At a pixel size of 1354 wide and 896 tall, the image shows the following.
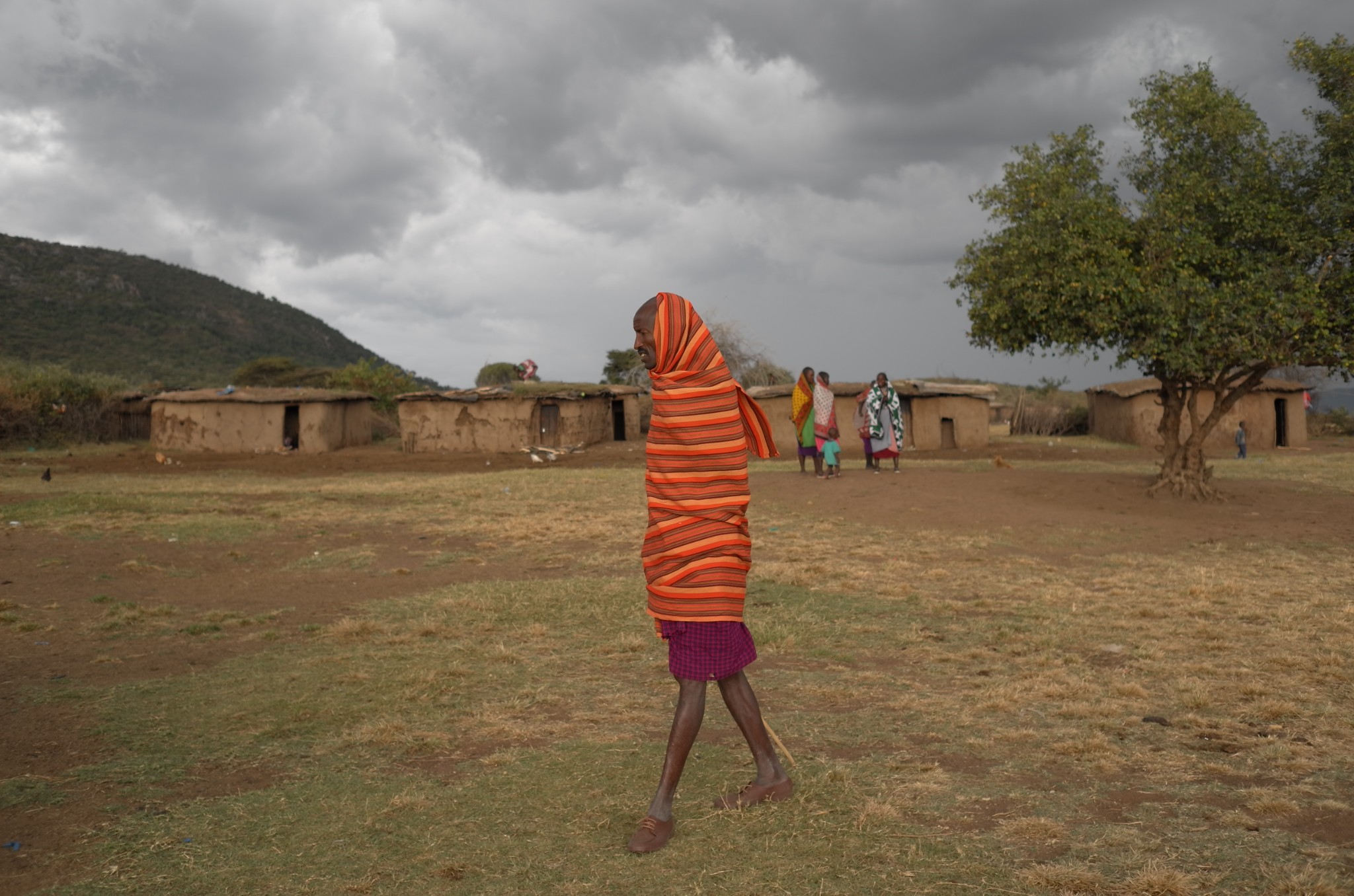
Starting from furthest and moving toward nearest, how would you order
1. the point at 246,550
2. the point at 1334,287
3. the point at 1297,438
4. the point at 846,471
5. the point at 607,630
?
the point at 1297,438
the point at 846,471
the point at 1334,287
the point at 246,550
the point at 607,630

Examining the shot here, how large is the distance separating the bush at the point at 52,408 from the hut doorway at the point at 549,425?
1248cm

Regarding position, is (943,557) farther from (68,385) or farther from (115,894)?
(68,385)

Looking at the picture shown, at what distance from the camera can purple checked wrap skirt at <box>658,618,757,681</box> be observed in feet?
12.4

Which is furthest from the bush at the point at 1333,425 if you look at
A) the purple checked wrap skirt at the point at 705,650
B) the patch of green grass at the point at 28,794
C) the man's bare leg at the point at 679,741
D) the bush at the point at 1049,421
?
the patch of green grass at the point at 28,794

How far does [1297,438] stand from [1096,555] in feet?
71.5

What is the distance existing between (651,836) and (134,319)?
61.6m

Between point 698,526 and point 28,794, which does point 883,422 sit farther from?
point 28,794

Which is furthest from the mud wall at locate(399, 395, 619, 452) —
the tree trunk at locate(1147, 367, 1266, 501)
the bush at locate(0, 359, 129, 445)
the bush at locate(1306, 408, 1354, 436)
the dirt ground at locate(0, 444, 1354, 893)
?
the bush at locate(1306, 408, 1354, 436)

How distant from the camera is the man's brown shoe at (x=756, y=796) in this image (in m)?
3.88

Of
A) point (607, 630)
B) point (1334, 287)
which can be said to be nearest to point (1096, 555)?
point (1334, 287)

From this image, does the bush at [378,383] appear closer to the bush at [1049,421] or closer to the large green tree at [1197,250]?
the bush at [1049,421]

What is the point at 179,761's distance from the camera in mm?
4598

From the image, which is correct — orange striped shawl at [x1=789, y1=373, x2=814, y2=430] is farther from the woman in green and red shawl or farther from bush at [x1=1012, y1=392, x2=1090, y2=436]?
bush at [x1=1012, y1=392, x2=1090, y2=436]

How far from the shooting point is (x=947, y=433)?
27.5 m
